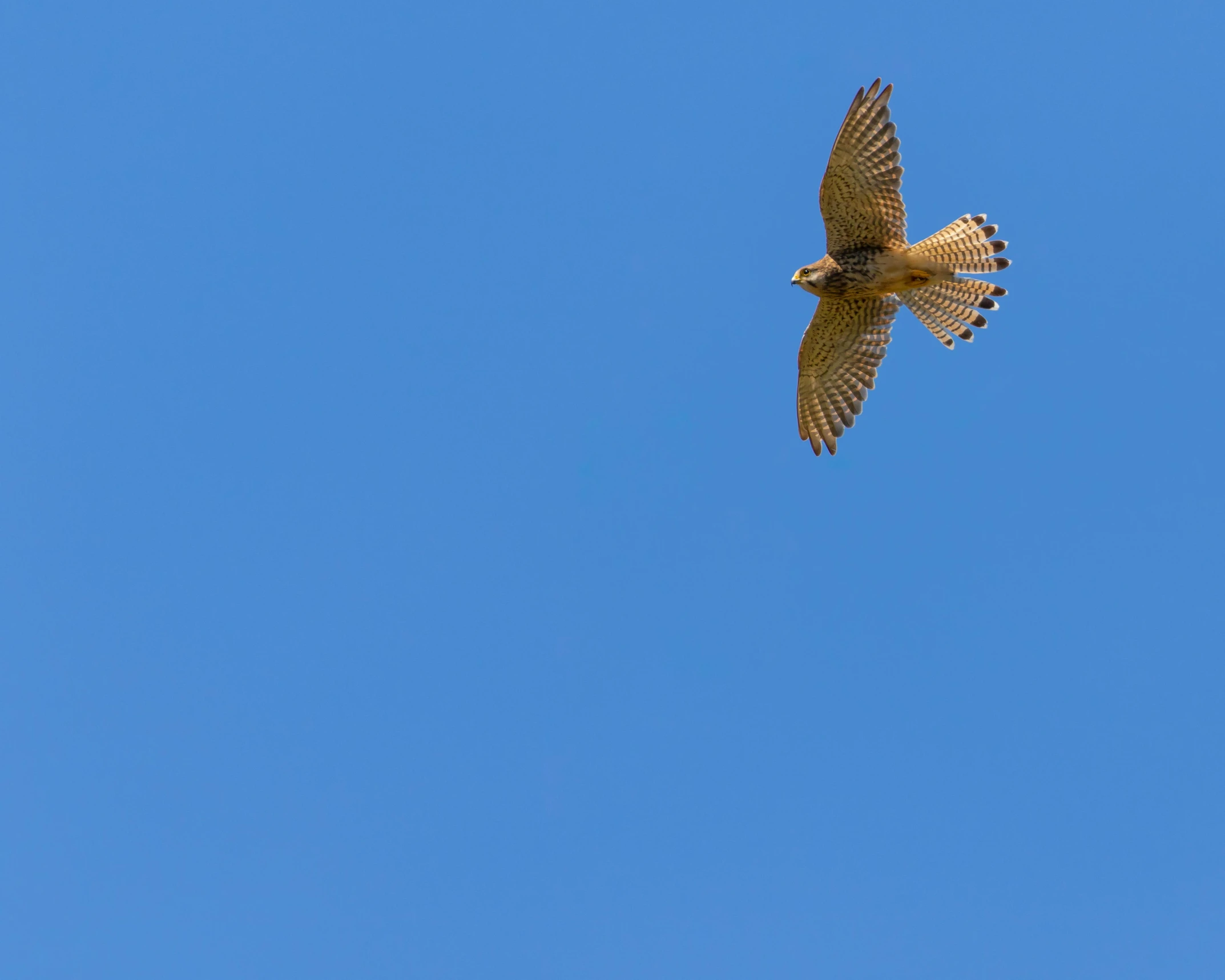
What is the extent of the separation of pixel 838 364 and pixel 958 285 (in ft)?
5.97

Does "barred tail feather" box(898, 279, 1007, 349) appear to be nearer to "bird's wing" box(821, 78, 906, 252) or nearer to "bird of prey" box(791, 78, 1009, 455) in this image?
"bird of prey" box(791, 78, 1009, 455)

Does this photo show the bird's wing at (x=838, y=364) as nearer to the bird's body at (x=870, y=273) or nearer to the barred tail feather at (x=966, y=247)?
the bird's body at (x=870, y=273)

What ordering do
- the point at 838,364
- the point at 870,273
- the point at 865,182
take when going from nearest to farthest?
the point at 865,182, the point at 870,273, the point at 838,364

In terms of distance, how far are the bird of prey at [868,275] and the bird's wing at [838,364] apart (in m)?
0.01

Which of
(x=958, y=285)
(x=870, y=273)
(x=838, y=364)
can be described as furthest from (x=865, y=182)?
(x=838, y=364)

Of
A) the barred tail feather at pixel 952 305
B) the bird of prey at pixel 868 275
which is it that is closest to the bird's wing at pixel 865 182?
the bird of prey at pixel 868 275

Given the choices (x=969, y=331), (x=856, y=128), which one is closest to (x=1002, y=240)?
(x=969, y=331)

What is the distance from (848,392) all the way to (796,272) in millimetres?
1805

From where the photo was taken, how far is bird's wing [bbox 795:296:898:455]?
611 inches

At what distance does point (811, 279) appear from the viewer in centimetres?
1477

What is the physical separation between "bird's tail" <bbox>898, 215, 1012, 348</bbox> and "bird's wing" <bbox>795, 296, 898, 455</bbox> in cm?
47

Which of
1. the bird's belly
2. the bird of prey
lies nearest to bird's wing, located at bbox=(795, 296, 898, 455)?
the bird of prey

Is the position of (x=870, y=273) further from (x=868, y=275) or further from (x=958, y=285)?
(x=958, y=285)

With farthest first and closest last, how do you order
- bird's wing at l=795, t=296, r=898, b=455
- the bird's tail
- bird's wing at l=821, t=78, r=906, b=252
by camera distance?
bird's wing at l=795, t=296, r=898, b=455, the bird's tail, bird's wing at l=821, t=78, r=906, b=252
